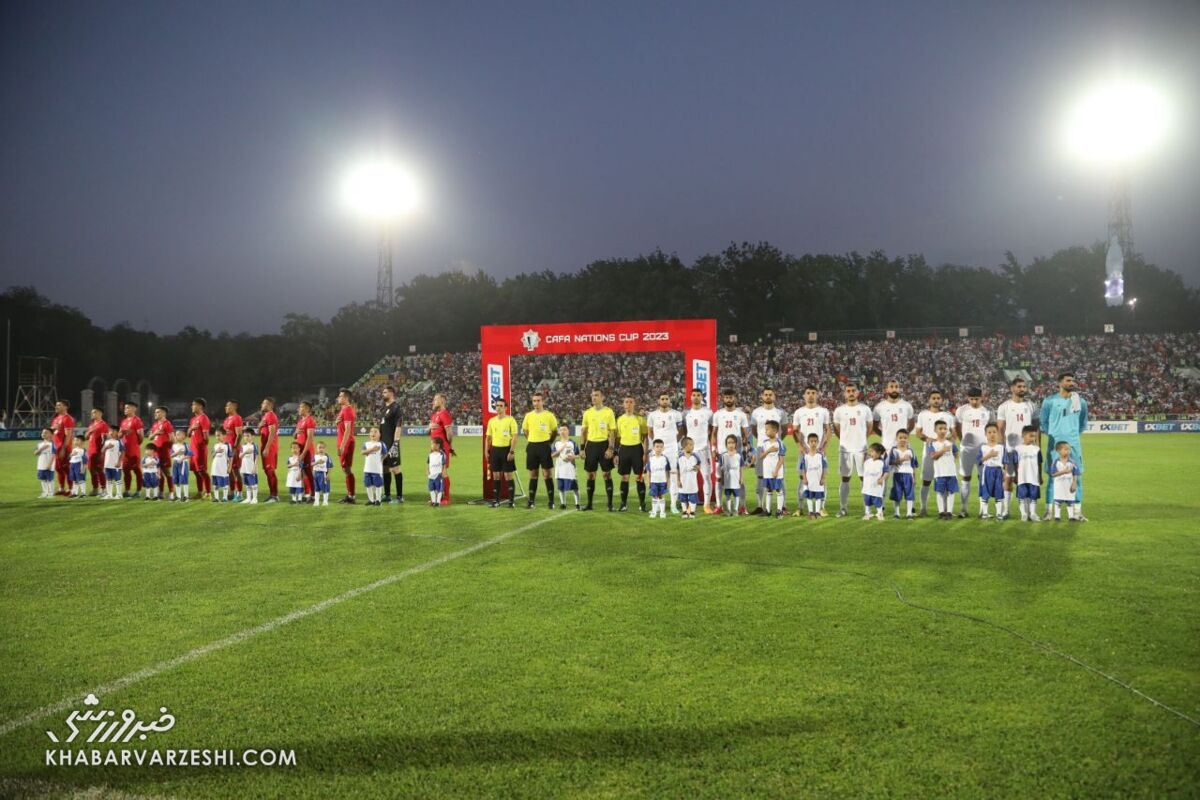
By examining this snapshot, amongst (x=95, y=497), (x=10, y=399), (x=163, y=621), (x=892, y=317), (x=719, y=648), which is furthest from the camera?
(x=892, y=317)

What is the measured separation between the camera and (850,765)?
3.43 meters

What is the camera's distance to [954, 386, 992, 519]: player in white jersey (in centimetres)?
1123

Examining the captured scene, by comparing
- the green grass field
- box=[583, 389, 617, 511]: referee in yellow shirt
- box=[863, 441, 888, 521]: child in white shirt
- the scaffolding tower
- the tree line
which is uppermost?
the tree line

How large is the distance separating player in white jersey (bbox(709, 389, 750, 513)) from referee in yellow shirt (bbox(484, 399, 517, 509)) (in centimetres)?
335

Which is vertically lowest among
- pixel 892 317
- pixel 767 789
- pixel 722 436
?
pixel 767 789

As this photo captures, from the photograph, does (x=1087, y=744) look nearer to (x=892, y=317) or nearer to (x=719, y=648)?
(x=719, y=648)

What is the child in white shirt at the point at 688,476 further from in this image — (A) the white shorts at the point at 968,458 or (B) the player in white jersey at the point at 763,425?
(A) the white shorts at the point at 968,458

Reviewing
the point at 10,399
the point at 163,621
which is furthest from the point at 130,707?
the point at 10,399

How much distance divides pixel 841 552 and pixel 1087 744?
15.7 feet

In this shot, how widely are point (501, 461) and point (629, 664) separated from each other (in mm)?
8256

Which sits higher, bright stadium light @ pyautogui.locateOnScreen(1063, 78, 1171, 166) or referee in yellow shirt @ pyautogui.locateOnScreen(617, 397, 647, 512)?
bright stadium light @ pyautogui.locateOnScreen(1063, 78, 1171, 166)

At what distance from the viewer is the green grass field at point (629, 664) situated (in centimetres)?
343

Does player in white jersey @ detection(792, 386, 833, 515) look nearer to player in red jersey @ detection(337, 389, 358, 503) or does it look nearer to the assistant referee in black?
the assistant referee in black

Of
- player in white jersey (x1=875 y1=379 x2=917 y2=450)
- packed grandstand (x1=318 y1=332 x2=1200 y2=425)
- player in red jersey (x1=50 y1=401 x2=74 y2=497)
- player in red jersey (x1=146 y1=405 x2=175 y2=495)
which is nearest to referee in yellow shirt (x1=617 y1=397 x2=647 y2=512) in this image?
player in white jersey (x1=875 y1=379 x2=917 y2=450)
